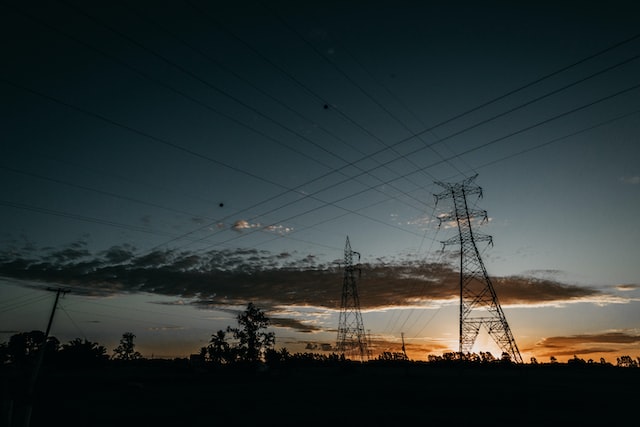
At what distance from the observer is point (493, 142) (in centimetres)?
1755

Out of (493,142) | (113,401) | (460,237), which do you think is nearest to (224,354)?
(113,401)

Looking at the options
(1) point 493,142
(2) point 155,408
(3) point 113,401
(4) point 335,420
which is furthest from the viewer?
(3) point 113,401

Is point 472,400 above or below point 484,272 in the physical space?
below

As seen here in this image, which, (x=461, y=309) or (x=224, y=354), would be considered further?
(x=224, y=354)

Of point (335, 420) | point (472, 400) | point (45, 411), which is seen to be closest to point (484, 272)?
point (472, 400)

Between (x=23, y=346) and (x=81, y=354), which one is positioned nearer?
(x=81, y=354)

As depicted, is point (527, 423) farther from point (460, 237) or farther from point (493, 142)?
point (460, 237)

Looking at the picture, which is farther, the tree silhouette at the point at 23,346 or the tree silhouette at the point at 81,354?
the tree silhouette at the point at 23,346

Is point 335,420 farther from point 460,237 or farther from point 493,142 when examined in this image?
point 460,237

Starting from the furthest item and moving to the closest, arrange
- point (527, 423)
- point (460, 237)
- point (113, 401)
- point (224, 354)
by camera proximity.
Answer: point (224, 354)
point (460, 237)
point (113, 401)
point (527, 423)

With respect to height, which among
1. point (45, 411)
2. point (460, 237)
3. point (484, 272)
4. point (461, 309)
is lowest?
point (45, 411)

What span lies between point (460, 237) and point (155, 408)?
38.4m

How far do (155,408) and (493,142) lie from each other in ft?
118

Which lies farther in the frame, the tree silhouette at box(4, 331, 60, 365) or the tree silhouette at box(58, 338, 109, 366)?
the tree silhouette at box(4, 331, 60, 365)
